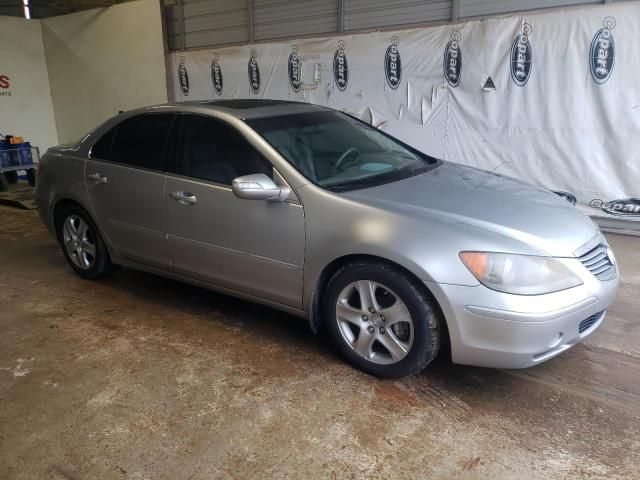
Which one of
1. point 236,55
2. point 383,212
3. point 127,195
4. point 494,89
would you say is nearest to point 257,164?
point 383,212

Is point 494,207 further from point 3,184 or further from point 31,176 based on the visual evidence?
point 31,176

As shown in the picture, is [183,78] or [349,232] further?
[183,78]

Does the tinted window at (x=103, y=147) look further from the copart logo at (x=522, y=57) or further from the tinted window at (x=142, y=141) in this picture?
the copart logo at (x=522, y=57)

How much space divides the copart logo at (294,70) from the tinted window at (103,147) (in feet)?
14.8

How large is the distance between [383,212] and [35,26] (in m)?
12.2

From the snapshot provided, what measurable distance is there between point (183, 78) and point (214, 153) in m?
7.01

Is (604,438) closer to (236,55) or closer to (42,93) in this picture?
(236,55)

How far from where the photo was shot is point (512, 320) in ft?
7.86

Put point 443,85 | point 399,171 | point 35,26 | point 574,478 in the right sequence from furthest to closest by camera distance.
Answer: point 35,26 → point 443,85 → point 399,171 → point 574,478

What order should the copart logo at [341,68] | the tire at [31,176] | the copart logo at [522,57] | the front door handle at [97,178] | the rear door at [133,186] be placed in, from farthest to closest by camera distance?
the tire at [31,176] < the copart logo at [341,68] < the copart logo at [522,57] < the front door handle at [97,178] < the rear door at [133,186]

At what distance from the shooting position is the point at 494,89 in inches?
245

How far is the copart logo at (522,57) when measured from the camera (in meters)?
5.93

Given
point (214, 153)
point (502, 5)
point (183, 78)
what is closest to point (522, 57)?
point (502, 5)

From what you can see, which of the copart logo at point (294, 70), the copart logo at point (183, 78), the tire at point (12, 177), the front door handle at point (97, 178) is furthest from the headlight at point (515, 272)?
the tire at point (12, 177)
